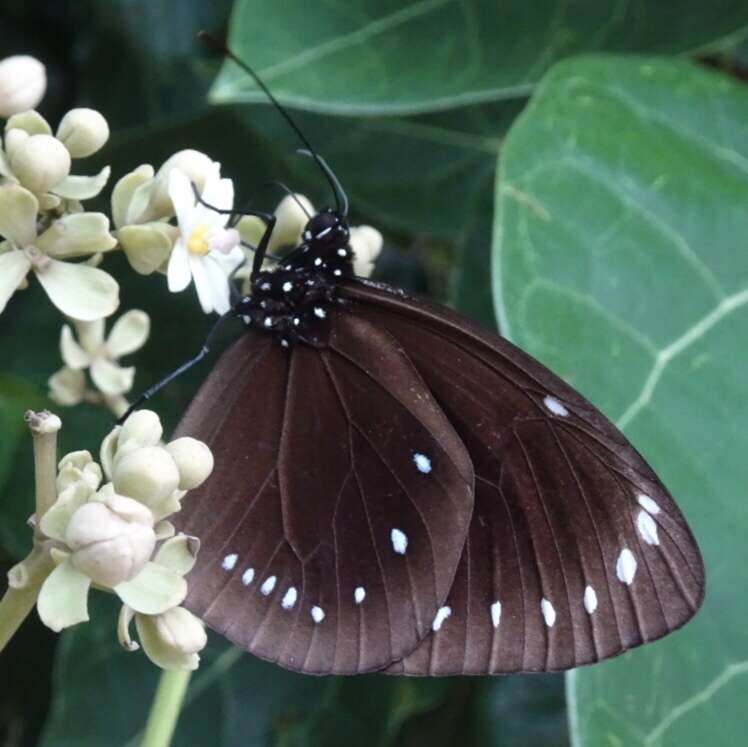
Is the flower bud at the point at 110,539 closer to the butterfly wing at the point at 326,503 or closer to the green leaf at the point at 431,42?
the butterfly wing at the point at 326,503

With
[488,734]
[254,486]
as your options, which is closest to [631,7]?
[254,486]

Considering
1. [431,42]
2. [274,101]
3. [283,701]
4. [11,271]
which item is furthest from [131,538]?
[283,701]

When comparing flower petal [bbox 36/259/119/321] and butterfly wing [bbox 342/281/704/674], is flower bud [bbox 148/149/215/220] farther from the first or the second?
butterfly wing [bbox 342/281/704/674]

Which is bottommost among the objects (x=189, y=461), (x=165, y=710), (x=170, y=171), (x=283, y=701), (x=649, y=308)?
(x=283, y=701)

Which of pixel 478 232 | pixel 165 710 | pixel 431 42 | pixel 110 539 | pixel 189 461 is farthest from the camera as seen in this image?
pixel 478 232

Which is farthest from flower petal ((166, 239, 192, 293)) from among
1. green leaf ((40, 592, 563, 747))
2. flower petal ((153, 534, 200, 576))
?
green leaf ((40, 592, 563, 747))

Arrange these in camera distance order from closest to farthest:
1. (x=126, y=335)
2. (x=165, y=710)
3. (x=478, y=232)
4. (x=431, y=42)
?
(x=165, y=710)
(x=126, y=335)
(x=431, y=42)
(x=478, y=232)

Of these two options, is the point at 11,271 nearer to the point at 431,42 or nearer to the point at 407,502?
the point at 407,502

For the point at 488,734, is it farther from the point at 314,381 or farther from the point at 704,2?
the point at 704,2

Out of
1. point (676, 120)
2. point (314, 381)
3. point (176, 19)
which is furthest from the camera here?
point (176, 19)
